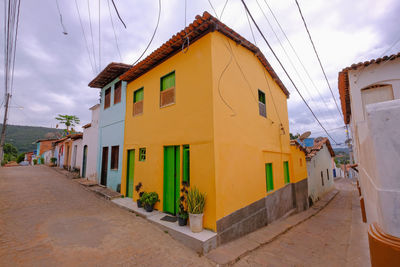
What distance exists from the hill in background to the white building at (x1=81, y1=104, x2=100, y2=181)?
199ft

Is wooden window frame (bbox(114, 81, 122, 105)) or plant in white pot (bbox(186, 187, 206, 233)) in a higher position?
wooden window frame (bbox(114, 81, 122, 105))

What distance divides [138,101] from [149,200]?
4.58 m

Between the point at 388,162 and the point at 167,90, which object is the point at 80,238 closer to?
the point at 167,90

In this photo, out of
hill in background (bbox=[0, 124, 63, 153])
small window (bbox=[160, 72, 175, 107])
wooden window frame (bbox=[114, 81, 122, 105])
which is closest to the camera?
small window (bbox=[160, 72, 175, 107])

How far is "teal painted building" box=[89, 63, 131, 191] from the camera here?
30.8 feet

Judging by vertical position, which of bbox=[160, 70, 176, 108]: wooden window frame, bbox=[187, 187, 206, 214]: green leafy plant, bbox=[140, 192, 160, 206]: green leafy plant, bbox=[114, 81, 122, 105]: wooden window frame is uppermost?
bbox=[114, 81, 122, 105]: wooden window frame

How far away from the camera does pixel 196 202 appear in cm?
490

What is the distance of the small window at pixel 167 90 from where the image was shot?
21.7ft

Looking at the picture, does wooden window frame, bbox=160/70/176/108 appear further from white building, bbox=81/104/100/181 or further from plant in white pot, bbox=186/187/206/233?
white building, bbox=81/104/100/181

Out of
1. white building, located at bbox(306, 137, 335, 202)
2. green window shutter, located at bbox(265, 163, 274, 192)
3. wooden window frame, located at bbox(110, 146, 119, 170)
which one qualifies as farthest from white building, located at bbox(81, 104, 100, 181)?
white building, located at bbox(306, 137, 335, 202)

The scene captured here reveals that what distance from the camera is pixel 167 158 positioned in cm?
654

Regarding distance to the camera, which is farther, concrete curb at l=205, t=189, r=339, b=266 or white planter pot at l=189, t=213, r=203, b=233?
white planter pot at l=189, t=213, r=203, b=233

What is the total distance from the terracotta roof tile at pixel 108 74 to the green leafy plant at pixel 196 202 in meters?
7.99

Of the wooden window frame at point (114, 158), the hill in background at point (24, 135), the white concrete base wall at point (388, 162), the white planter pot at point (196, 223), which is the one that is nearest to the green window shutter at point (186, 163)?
the white planter pot at point (196, 223)
